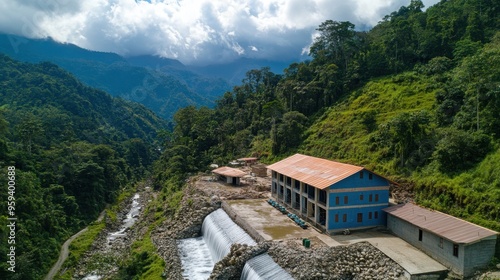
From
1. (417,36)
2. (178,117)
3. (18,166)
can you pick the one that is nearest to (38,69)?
(178,117)

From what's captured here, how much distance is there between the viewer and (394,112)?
162 ft

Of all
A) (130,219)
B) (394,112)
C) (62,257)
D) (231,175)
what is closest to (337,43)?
(394,112)

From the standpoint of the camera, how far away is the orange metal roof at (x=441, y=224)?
2145cm

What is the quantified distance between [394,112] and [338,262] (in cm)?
3114

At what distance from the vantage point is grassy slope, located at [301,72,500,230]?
86.0ft

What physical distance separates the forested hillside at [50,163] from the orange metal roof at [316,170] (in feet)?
77.5

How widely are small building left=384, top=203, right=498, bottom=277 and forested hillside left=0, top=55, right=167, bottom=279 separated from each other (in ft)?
96.6

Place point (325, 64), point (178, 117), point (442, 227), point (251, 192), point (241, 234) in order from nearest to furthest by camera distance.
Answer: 1. point (442, 227)
2. point (241, 234)
3. point (251, 192)
4. point (325, 64)
5. point (178, 117)

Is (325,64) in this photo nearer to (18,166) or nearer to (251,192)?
(251,192)

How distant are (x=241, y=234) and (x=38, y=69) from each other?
11765 cm

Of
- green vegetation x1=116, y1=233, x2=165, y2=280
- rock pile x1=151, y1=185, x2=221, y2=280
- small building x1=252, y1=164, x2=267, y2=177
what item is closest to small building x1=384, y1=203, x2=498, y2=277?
rock pile x1=151, y1=185, x2=221, y2=280

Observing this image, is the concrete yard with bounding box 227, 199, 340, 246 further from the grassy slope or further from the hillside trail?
the hillside trail

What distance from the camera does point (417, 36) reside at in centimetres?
6366

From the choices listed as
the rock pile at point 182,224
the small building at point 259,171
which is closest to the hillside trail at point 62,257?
the rock pile at point 182,224
